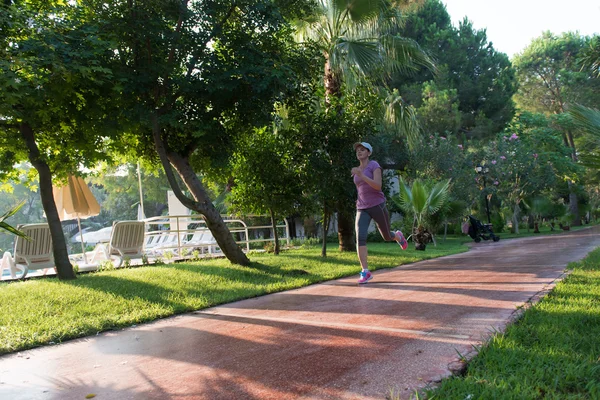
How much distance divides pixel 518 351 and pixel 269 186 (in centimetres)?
793

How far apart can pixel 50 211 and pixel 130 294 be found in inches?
116

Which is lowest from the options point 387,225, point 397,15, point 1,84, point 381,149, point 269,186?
point 387,225

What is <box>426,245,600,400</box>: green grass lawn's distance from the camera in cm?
261

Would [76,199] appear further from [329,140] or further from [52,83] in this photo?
[329,140]

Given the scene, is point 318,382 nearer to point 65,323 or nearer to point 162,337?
point 162,337

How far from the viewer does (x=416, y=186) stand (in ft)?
46.8

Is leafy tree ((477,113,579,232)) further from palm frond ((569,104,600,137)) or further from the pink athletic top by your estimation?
palm frond ((569,104,600,137))

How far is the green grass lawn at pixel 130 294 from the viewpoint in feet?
16.1

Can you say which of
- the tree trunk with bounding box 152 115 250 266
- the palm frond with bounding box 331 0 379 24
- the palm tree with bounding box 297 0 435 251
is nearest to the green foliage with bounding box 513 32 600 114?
the palm tree with bounding box 297 0 435 251

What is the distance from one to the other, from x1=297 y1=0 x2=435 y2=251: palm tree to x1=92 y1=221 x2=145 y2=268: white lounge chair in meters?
4.77

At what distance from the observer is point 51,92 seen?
271 inches

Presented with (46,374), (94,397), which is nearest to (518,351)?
(94,397)

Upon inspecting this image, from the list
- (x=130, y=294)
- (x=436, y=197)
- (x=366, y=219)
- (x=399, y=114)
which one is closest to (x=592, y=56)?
(x=399, y=114)

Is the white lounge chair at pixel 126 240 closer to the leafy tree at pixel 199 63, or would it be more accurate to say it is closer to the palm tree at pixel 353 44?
the leafy tree at pixel 199 63
